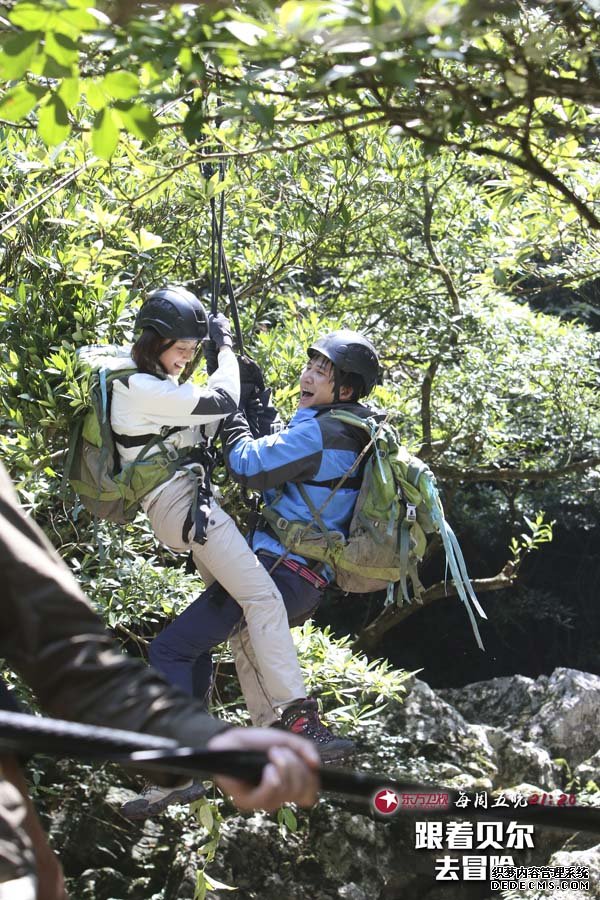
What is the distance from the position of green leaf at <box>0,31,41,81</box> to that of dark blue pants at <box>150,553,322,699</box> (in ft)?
10.2

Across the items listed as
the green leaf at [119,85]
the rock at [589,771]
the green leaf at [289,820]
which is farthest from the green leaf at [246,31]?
the rock at [589,771]

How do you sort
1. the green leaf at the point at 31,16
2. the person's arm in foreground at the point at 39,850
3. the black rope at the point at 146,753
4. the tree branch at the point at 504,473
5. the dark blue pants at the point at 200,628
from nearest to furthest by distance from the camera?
1. the black rope at the point at 146,753
2. the person's arm in foreground at the point at 39,850
3. the green leaf at the point at 31,16
4. the dark blue pants at the point at 200,628
5. the tree branch at the point at 504,473

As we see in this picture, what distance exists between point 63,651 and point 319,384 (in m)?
3.58

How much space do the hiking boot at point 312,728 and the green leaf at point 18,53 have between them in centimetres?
336

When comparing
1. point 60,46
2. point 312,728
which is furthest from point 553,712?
point 60,46

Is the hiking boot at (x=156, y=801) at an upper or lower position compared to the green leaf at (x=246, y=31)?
lower

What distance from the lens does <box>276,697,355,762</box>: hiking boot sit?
5.21 meters

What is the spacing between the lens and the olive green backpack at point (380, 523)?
17.6 ft

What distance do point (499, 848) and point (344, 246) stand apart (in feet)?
15.1

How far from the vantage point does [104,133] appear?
283cm

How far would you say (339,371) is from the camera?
18.2 ft

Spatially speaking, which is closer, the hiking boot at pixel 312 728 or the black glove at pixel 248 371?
the hiking boot at pixel 312 728

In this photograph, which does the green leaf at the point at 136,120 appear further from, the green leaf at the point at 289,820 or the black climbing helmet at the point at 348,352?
the green leaf at the point at 289,820

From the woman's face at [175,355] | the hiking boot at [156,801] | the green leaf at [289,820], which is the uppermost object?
the woman's face at [175,355]
